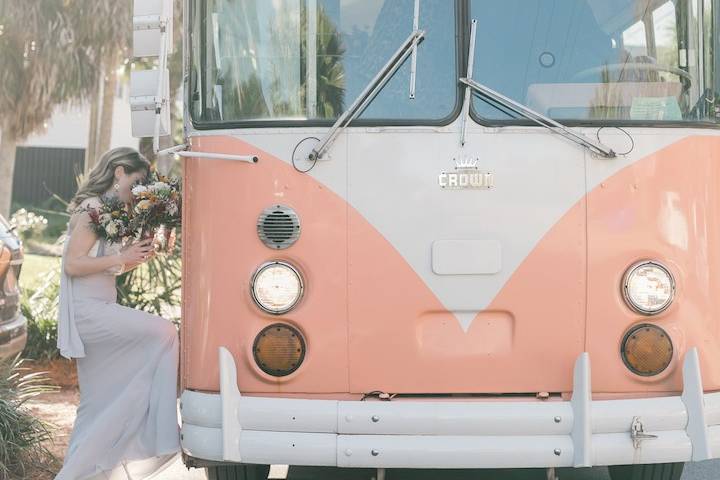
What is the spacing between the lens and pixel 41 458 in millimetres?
6844

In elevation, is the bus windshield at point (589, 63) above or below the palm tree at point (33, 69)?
below

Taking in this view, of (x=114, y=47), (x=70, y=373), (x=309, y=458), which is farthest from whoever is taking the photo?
(x=114, y=47)

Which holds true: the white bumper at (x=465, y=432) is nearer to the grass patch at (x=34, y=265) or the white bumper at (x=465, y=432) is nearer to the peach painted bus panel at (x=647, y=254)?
the peach painted bus panel at (x=647, y=254)

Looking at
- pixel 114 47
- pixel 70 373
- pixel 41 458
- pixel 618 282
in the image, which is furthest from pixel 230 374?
pixel 114 47

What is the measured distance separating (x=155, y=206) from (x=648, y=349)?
2.65 m

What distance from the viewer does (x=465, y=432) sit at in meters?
4.97

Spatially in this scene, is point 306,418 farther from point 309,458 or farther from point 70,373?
point 70,373

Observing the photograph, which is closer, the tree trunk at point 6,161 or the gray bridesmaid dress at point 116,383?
the gray bridesmaid dress at point 116,383

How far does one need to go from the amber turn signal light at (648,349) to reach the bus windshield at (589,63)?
3.21ft

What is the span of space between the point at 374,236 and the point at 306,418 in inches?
34.5

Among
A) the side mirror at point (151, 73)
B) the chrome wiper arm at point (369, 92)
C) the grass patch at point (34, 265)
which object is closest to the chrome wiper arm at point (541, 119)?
the chrome wiper arm at point (369, 92)

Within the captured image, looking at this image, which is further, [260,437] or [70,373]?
[70,373]

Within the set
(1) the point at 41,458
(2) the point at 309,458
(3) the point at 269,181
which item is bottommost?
(1) the point at 41,458

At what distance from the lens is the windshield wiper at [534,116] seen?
5.16 metres
